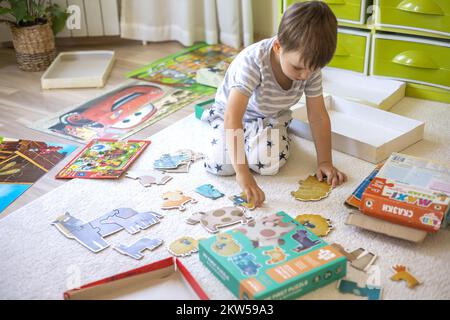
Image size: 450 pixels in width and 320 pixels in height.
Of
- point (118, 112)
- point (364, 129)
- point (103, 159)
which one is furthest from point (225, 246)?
point (118, 112)

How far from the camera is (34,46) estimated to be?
2355mm

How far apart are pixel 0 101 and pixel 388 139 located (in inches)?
56.8

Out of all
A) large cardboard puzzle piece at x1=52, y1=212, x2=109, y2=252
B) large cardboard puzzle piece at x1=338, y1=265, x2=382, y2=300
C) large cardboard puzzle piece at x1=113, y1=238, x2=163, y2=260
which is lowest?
large cardboard puzzle piece at x1=338, y1=265, x2=382, y2=300

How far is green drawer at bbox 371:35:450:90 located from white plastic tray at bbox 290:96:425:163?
0.29m

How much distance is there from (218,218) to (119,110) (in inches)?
32.0

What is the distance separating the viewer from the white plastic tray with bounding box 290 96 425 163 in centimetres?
164

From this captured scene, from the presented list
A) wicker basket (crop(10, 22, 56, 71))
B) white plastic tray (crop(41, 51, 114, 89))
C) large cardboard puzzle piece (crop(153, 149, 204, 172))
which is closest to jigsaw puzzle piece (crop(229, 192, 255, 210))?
large cardboard puzzle piece (crop(153, 149, 204, 172))

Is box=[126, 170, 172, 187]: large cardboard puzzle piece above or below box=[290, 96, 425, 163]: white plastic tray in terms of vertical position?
below

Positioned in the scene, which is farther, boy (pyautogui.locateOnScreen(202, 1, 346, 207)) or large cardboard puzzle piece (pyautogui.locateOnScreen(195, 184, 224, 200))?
large cardboard puzzle piece (pyautogui.locateOnScreen(195, 184, 224, 200))

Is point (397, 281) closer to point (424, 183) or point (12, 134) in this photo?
point (424, 183)

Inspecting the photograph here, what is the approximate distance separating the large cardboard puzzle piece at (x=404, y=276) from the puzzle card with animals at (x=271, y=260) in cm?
12

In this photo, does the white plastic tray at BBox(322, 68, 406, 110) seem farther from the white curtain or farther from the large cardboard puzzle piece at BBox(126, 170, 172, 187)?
the large cardboard puzzle piece at BBox(126, 170, 172, 187)

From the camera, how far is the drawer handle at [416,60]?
1.95 m
